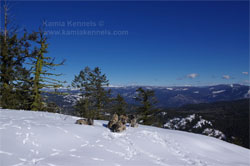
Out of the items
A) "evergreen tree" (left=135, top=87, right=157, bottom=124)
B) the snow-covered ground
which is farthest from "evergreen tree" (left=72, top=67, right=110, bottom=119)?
the snow-covered ground

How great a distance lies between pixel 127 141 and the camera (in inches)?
265

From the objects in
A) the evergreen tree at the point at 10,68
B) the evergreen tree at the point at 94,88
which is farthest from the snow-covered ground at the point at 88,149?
the evergreen tree at the point at 94,88

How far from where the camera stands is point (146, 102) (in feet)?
90.4

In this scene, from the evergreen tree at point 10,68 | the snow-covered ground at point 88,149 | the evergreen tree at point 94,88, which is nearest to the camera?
the snow-covered ground at point 88,149

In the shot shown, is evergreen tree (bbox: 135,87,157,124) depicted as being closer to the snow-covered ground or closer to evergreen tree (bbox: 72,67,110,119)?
evergreen tree (bbox: 72,67,110,119)

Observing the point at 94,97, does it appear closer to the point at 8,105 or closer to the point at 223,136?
the point at 8,105

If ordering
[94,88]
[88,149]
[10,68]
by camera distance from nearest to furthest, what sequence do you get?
[88,149] < [10,68] < [94,88]

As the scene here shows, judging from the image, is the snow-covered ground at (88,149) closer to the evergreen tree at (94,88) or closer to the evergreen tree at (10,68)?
the evergreen tree at (10,68)

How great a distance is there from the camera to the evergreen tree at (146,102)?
90.0ft

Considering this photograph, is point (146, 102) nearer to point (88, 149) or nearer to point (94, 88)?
point (94, 88)

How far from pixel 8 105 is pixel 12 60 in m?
4.77

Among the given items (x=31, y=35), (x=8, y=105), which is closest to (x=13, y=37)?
(x=31, y=35)

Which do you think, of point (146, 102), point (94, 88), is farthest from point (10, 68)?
point (146, 102)

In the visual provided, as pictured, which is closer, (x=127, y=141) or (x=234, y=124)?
(x=127, y=141)
